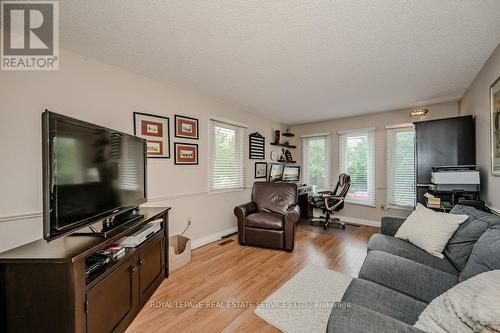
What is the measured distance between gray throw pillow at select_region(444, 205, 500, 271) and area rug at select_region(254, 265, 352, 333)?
955 mm

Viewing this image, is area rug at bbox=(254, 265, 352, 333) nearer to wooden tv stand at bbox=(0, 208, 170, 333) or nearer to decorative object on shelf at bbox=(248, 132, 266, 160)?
wooden tv stand at bbox=(0, 208, 170, 333)

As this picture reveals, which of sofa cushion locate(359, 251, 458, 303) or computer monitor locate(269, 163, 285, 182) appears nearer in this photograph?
sofa cushion locate(359, 251, 458, 303)

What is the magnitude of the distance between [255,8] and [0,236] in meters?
2.65

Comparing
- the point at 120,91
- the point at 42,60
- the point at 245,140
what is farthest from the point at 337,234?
the point at 42,60

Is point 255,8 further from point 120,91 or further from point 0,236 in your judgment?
point 0,236

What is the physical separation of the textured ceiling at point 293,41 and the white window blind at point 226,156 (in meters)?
0.87

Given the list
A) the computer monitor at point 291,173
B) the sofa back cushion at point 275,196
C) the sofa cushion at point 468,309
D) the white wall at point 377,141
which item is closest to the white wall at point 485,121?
the white wall at point 377,141

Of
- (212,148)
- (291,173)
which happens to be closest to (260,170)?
(291,173)

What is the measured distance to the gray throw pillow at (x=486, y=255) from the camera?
114 cm

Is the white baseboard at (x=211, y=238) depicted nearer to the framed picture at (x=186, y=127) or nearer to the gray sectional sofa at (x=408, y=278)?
the framed picture at (x=186, y=127)

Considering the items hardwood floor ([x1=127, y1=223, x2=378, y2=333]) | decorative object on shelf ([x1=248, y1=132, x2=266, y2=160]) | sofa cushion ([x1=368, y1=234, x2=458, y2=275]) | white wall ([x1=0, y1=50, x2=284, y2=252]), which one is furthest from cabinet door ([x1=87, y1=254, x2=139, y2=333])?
decorative object on shelf ([x1=248, y1=132, x2=266, y2=160])

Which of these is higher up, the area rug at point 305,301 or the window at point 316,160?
the window at point 316,160

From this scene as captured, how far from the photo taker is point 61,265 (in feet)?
3.69

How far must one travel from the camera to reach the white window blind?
3.55m
